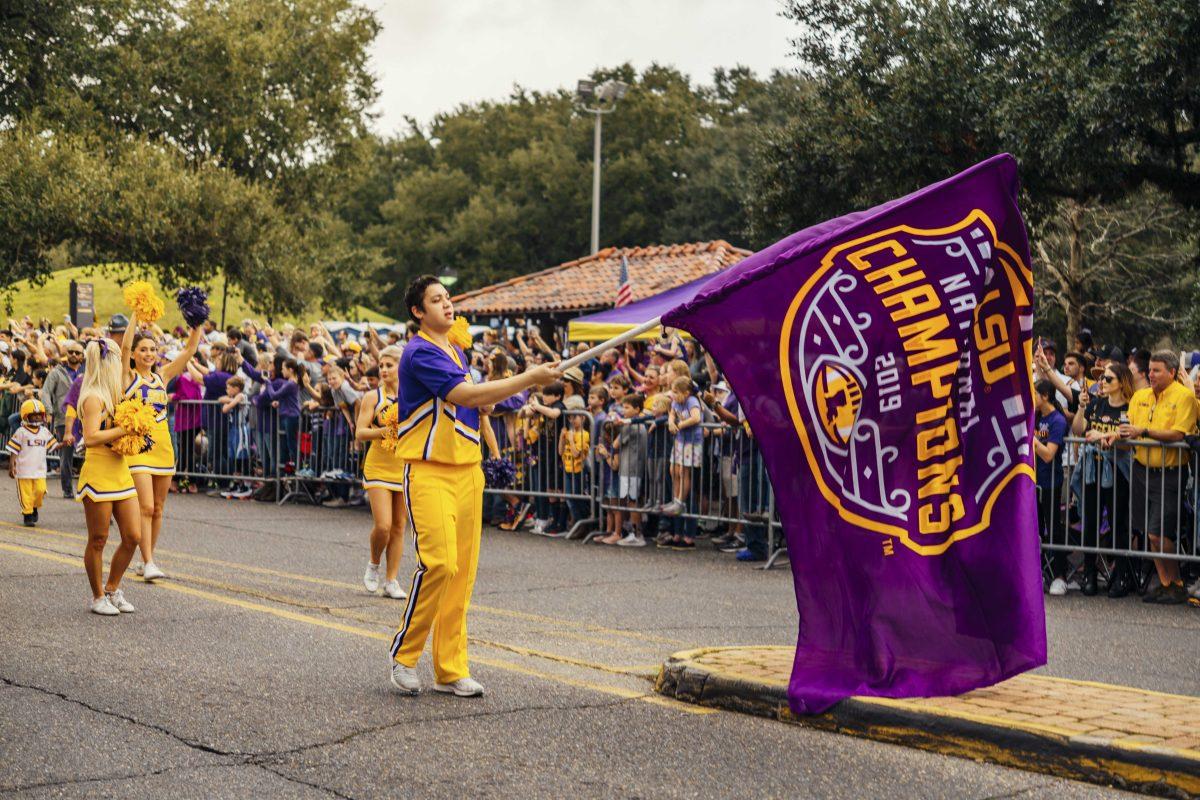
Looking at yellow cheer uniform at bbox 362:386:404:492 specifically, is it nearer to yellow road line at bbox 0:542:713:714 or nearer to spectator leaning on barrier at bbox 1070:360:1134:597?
yellow road line at bbox 0:542:713:714

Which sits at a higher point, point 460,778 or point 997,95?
point 997,95

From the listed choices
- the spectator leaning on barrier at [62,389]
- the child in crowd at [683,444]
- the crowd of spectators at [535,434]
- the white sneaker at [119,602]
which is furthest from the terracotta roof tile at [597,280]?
the white sneaker at [119,602]

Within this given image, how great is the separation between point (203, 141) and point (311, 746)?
41.7m

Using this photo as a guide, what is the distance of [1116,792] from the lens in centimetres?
542

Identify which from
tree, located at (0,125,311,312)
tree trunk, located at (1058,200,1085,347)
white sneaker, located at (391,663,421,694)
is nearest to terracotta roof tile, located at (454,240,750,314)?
tree, located at (0,125,311,312)

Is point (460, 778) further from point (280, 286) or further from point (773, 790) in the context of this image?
point (280, 286)

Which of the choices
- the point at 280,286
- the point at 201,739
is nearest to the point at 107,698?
the point at 201,739

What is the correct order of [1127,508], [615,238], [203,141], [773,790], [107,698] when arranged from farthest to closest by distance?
[615,238]
[203,141]
[1127,508]
[107,698]
[773,790]

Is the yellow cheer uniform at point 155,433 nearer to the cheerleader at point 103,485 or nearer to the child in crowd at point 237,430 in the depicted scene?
the cheerleader at point 103,485

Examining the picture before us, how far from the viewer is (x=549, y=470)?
49.5ft

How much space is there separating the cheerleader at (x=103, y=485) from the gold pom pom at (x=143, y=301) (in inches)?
11.0

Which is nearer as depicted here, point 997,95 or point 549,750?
point 549,750

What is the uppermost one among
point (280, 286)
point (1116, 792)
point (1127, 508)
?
point (280, 286)

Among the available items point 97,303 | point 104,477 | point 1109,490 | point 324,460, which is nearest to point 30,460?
point 324,460
